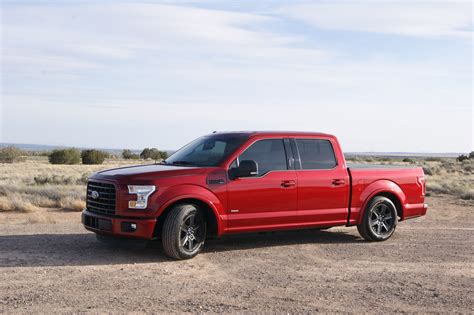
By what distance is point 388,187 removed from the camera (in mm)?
10797

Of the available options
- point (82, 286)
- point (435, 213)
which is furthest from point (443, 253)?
point (435, 213)

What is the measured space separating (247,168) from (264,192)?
60 centimetres

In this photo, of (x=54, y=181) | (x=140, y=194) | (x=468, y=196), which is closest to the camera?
(x=140, y=194)

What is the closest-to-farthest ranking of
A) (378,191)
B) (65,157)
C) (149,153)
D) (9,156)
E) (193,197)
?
1. (193,197)
2. (378,191)
3. (65,157)
4. (9,156)
5. (149,153)

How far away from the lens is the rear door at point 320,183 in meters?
9.77

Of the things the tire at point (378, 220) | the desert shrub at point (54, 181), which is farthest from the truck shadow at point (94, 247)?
the desert shrub at point (54, 181)

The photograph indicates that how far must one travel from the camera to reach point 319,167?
10.1m

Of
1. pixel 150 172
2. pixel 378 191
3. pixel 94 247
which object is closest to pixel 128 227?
pixel 150 172

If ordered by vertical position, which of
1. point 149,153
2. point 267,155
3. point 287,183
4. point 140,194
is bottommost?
point 140,194

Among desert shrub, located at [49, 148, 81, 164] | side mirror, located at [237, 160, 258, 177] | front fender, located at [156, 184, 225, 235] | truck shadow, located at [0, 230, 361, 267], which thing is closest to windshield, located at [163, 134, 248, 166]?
side mirror, located at [237, 160, 258, 177]

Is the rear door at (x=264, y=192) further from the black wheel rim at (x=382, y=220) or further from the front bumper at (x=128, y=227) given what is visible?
the black wheel rim at (x=382, y=220)

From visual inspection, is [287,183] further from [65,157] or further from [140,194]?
[65,157]

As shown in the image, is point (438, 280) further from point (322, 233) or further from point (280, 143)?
point (322, 233)

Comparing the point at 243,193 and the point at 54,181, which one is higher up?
the point at 243,193
